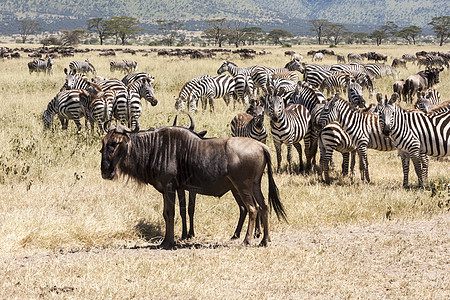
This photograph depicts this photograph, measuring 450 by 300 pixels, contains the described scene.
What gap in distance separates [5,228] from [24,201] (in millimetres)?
1289

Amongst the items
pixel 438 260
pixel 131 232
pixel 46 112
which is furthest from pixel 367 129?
pixel 46 112

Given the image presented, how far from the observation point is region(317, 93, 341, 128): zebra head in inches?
399

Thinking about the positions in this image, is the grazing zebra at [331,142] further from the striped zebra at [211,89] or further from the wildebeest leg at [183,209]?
the striped zebra at [211,89]

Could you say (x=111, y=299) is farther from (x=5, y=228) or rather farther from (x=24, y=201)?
(x=24, y=201)

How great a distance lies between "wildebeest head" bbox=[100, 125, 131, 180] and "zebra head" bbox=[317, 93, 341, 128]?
4949mm

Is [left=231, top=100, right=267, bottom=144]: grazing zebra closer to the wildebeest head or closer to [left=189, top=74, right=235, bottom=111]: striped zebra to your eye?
the wildebeest head

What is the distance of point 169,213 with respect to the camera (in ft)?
20.7

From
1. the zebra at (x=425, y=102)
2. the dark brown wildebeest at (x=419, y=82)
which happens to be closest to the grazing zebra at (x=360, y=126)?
the zebra at (x=425, y=102)

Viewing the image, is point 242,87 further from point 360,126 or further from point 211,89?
point 360,126

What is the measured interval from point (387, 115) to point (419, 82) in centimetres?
1095

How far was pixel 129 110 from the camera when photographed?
12.8 meters

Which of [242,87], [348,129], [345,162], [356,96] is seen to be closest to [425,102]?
[356,96]

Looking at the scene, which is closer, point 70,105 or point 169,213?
point 169,213

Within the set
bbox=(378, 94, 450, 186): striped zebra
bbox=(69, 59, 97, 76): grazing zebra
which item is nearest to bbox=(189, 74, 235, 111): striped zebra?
bbox=(378, 94, 450, 186): striped zebra
